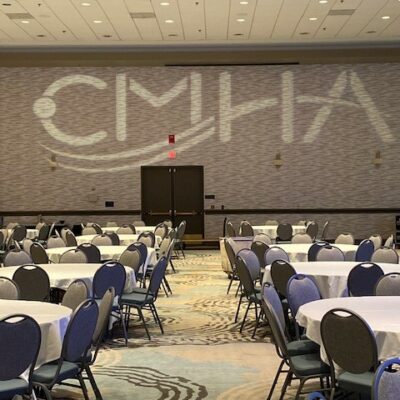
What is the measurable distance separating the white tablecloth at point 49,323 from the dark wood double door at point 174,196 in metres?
17.6

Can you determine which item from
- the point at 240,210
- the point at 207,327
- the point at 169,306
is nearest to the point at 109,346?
the point at 207,327

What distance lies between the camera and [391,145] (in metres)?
24.1

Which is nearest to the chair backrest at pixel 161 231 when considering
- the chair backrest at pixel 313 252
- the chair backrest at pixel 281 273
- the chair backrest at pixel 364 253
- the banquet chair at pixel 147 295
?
the chair backrest at pixel 364 253

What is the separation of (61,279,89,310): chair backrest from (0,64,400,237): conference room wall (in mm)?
17173

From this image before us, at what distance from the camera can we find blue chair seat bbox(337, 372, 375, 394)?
521 centimetres

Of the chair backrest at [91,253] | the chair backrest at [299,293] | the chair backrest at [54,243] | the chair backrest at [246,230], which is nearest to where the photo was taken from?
the chair backrest at [299,293]

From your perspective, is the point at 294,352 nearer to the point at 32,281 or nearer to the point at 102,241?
the point at 32,281

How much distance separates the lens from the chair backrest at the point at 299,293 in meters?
7.11

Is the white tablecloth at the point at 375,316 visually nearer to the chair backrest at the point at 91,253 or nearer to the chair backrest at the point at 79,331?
the chair backrest at the point at 79,331

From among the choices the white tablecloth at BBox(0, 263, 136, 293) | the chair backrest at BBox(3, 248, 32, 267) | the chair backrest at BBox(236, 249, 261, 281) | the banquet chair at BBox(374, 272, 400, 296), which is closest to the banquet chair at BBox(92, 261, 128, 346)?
the white tablecloth at BBox(0, 263, 136, 293)

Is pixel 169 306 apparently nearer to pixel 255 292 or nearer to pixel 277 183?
pixel 255 292

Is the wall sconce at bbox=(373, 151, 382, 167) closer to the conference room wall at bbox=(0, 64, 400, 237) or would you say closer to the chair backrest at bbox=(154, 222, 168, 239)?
the conference room wall at bbox=(0, 64, 400, 237)

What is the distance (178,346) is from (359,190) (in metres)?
15.8

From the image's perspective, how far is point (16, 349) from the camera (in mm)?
5145
